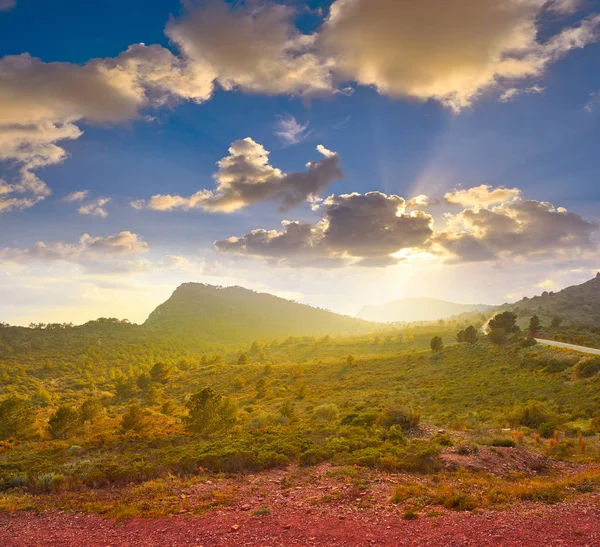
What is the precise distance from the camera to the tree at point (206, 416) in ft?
107

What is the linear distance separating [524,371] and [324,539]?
45.1 meters

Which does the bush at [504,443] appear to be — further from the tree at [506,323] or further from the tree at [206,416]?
the tree at [506,323]

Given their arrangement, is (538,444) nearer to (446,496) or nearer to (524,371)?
(446,496)

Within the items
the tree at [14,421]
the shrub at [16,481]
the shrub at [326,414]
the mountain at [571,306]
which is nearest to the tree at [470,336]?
the mountain at [571,306]

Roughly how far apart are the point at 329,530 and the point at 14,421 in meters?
42.4

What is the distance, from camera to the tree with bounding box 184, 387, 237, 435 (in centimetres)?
3259

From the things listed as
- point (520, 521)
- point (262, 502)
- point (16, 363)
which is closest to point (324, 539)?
point (262, 502)

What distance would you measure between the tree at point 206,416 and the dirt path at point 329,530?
62.9 feet

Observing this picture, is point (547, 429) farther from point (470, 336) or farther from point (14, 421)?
Answer: point (470, 336)

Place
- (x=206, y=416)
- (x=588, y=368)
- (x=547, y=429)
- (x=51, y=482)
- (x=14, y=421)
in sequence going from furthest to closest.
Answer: (x=14, y=421), (x=588, y=368), (x=206, y=416), (x=547, y=429), (x=51, y=482)

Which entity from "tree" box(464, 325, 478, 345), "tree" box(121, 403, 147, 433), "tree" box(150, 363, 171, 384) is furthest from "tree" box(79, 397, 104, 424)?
"tree" box(464, 325, 478, 345)

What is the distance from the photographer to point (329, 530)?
455 inches

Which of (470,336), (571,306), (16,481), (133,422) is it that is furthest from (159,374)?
(571,306)

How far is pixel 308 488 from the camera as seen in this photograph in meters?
15.9
